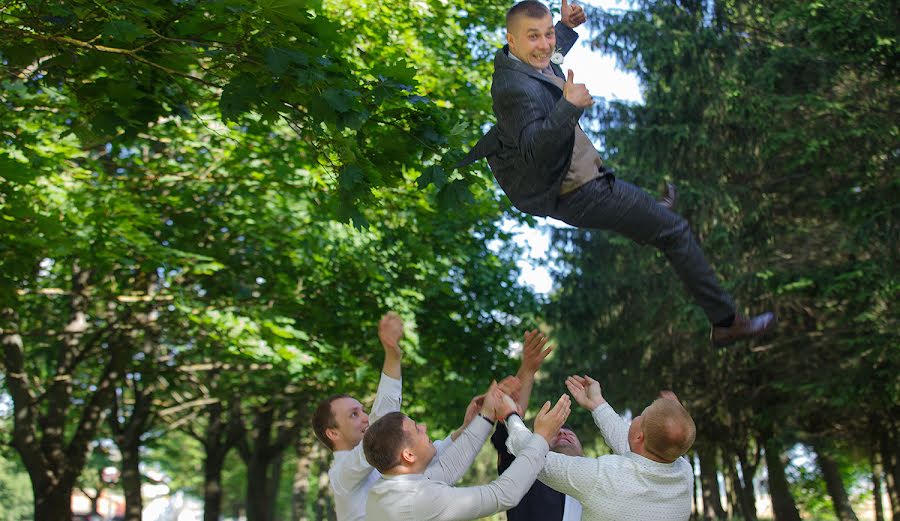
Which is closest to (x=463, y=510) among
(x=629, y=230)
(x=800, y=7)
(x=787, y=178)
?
(x=629, y=230)

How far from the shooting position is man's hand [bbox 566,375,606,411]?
4.62 metres

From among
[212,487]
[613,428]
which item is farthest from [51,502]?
[613,428]

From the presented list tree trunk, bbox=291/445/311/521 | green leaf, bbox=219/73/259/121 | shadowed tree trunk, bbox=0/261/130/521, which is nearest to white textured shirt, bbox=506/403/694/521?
green leaf, bbox=219/73/259/121

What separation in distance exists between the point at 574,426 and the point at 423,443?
22.1 metres

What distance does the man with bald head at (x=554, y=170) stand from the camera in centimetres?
430

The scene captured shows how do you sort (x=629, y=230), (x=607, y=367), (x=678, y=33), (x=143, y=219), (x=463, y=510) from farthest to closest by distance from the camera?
(x=607, y=367), (x=678, y=33), (x=143, y=219), (x=629, y=230), (x=463, y=510)

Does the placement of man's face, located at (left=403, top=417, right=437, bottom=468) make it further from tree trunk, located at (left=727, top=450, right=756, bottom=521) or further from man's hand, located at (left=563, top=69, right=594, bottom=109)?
tree trunk, located at (left=727, top=450, right=756, bottom=521)

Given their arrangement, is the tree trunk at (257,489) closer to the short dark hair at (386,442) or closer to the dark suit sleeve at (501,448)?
the dark suit sleeve at (501,448)

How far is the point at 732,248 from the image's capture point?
64.8 ft

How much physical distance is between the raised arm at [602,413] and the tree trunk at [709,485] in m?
22.5

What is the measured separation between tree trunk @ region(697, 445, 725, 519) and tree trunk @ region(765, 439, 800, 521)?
2.87 metres

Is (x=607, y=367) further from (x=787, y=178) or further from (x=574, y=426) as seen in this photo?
Answer: (x=787, y=178)

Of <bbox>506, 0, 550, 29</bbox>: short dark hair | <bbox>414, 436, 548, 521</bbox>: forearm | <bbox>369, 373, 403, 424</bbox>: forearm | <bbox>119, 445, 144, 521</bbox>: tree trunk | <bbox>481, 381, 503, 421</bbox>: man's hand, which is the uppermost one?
<bbox>119, 445, 144, 521</bbox>: tree trunk

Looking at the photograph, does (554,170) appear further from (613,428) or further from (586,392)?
(613,428)
